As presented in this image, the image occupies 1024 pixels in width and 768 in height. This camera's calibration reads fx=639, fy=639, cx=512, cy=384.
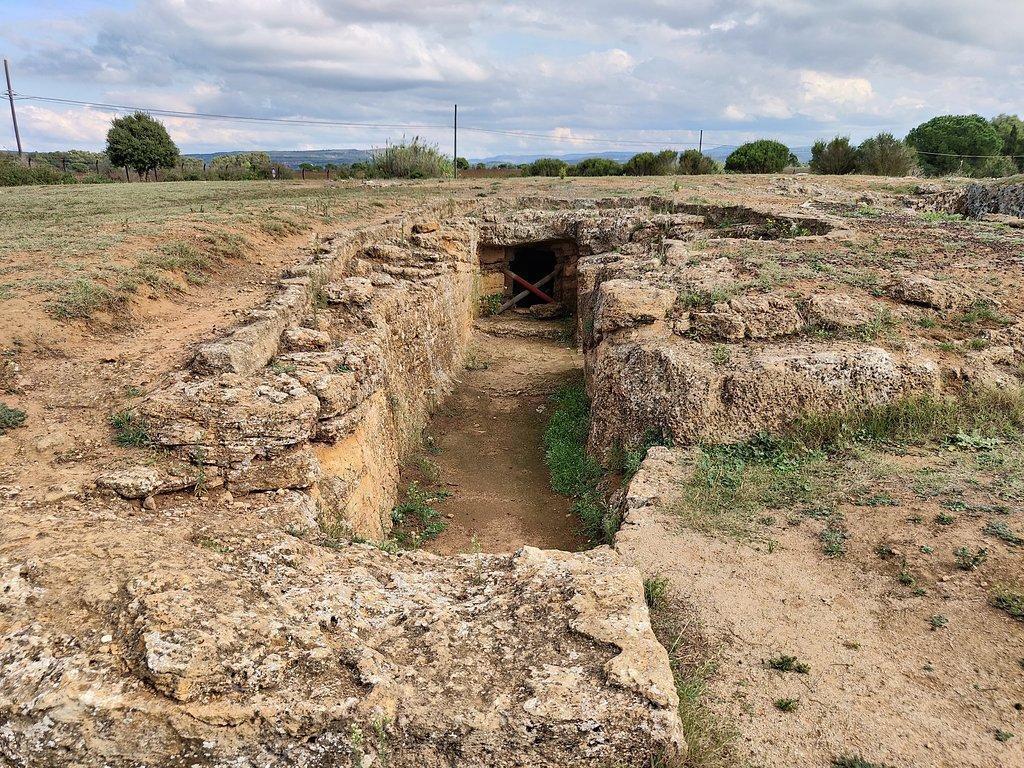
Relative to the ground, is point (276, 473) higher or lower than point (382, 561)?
higher

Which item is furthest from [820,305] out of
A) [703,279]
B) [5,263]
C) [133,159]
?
[133,159]

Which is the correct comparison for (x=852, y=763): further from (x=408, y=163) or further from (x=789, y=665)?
(x=408, y=163)

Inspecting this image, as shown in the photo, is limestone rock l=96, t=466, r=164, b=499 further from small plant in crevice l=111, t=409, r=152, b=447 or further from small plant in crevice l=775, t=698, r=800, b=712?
small plant in crevice l=775, t=698, r=800, b=712

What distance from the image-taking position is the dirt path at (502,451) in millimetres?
7445

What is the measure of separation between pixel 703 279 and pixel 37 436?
24.4 ft

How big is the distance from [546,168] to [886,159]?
14.8 meters

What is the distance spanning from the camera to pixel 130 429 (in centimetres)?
512

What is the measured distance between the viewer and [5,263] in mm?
8828

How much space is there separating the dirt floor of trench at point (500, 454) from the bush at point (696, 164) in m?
16.8

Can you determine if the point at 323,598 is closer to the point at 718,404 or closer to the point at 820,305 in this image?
the point at 718,404

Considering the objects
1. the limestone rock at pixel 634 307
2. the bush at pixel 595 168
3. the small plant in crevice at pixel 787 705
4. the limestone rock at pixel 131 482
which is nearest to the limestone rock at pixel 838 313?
the limestone rock at pixel 634 307

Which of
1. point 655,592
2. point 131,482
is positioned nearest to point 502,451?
point 655,592

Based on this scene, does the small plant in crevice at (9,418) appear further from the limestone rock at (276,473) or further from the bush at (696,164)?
the bush at (696,164)

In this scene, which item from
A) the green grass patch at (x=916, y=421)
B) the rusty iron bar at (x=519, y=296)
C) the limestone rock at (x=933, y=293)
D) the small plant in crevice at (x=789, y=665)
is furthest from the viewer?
the rusty iron bar at (x=519, y=296)
